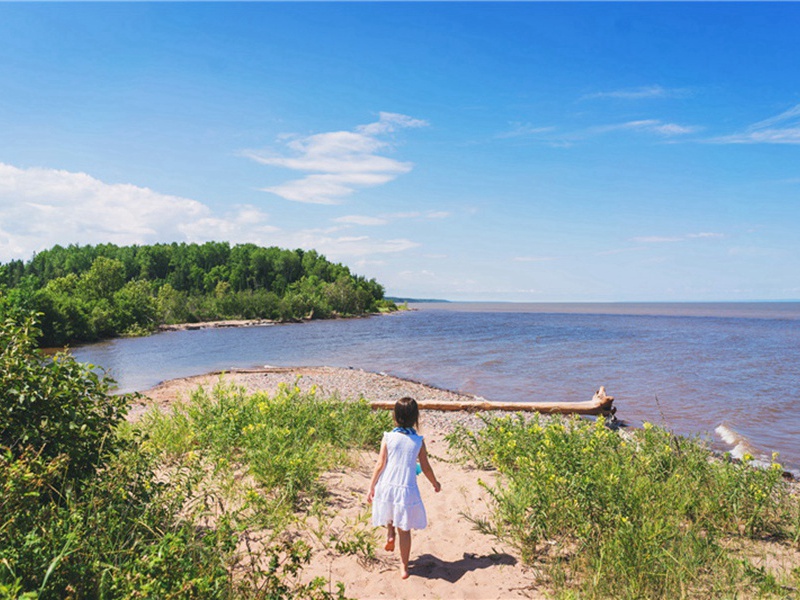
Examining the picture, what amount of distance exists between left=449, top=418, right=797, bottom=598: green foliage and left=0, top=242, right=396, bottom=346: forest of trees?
627cm

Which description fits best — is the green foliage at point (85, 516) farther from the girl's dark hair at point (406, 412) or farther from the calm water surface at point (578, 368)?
the calm water surface at point (578, 368)

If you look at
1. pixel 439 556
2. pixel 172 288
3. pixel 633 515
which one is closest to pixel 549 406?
pixel 633 515

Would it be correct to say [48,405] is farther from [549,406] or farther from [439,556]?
[549,406]

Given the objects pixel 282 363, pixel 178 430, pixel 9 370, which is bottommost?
pixel 282 363

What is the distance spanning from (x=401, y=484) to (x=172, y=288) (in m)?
94.1

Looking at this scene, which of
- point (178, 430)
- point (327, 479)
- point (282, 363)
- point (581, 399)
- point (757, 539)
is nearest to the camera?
point (757, 539)

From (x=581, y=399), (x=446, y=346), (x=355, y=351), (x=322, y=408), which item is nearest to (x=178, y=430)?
(x=322, y=408)

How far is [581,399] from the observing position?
1989cm

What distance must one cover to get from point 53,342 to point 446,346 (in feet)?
109

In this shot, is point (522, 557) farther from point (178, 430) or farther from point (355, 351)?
point (355, 351)

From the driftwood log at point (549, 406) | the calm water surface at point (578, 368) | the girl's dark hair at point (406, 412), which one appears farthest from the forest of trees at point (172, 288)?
the driftwood log at point (549, 406)

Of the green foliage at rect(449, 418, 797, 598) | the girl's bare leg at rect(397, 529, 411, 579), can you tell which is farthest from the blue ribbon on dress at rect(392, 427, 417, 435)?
the green foliage at rect(449, 418, 797, 598)

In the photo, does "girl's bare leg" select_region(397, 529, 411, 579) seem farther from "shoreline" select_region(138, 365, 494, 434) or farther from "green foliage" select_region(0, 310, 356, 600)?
"shoreline" select_region(138, 365, 494, 434)

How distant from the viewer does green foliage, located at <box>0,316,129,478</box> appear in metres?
3.94
